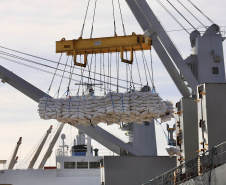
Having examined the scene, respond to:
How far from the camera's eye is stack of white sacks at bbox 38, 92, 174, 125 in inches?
844

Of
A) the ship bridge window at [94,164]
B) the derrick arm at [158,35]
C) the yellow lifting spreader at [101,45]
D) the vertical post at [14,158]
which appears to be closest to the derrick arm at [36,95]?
the derrick arm at [158,35]

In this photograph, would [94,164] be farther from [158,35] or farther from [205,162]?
[205,162]

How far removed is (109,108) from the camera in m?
21.6

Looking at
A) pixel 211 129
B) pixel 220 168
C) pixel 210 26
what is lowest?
pixel 220 168

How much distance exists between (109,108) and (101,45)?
3373mm

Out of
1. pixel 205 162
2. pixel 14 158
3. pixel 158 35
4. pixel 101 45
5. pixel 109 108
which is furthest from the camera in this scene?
pixel 14 158

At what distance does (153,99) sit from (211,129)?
7.77ft

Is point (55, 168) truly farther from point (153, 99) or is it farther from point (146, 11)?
point (153, 99)

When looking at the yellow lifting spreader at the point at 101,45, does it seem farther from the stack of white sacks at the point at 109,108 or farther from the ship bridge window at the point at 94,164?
the ship bridge window at the point at 94,164

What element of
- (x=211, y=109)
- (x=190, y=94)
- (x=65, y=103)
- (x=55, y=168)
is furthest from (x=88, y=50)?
(x=55, y=168)

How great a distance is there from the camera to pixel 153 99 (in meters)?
21.5

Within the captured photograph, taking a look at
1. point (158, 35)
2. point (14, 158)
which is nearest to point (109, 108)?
point (158, 35)

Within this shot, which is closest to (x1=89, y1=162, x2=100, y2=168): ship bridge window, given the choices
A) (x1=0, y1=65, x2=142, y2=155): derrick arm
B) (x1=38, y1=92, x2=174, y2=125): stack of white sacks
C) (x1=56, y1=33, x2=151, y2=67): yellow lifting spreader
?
(x1=0, y1=65, x2=142, y2=155): derrick arm

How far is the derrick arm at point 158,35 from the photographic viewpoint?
98.0ft
